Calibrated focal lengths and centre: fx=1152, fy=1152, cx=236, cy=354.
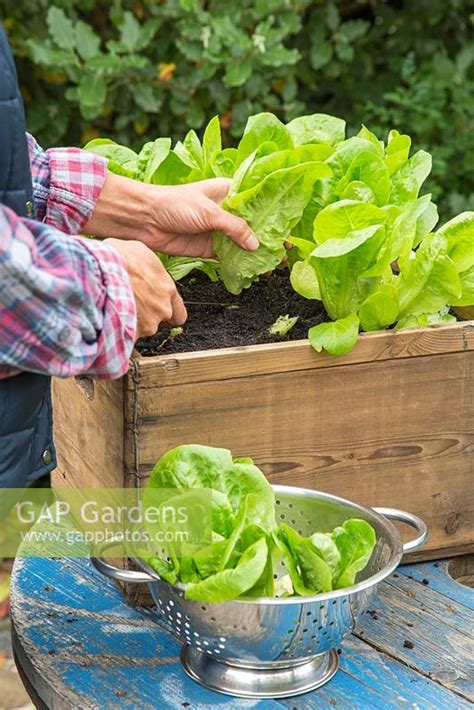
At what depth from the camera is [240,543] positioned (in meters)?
1.24

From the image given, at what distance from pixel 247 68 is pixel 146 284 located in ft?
5.76

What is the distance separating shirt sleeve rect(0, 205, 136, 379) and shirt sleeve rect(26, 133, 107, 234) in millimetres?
387

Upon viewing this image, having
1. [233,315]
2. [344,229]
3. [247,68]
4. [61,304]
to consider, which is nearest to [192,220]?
[233,315]

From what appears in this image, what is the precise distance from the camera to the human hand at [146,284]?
1.38 m

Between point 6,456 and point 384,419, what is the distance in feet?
1.71

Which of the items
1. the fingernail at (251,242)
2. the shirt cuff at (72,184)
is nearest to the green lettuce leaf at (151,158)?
the shirt cuff at (72,184)

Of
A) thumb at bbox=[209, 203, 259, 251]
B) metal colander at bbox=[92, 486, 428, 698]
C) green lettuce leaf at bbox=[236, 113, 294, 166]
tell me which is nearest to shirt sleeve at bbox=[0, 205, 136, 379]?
metal colander at bbox=[92, 486, 428, 698]

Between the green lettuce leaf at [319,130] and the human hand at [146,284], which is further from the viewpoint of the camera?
the green lettuce leaf at [319,130]

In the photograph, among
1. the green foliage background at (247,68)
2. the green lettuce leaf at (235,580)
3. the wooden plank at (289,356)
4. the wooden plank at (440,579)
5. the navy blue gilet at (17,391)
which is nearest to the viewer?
the green lettuce leaf at (235,580)

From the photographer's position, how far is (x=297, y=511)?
4.70 ft

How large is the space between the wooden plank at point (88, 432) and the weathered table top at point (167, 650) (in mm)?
144

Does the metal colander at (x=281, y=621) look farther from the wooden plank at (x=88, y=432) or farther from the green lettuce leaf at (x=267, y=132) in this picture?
the green lettuce leaf at (x=267, y=132)

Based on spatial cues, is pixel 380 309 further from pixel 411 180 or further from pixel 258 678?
pixel 258 678

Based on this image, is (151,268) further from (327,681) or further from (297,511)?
(327,681)
